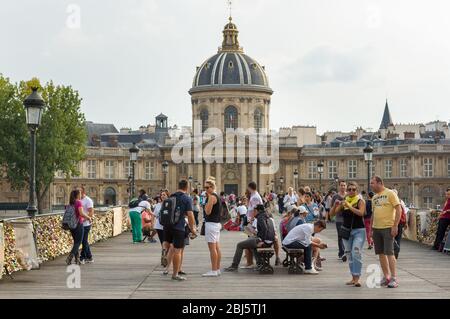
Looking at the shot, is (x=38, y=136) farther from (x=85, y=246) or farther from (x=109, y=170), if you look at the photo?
(x=85, y=246)

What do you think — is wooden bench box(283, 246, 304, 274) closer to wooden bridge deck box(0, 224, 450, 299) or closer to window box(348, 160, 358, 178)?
wooden bridge deck box(0, 224, 450, 299)

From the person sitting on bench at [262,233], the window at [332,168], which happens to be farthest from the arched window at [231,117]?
the person sitting on bench at [262,233]

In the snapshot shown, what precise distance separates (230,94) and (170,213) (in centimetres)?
8881

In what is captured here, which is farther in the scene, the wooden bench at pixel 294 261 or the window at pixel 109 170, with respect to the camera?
the window at pixel 109 170

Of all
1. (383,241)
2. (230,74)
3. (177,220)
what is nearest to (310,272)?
(383,241)

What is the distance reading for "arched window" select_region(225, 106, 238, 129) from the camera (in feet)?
348

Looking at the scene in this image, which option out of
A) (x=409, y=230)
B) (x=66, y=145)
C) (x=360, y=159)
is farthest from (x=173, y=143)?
(x=409, y=230)

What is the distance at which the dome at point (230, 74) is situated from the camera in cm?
10612

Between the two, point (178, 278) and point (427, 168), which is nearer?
point (178, 278)

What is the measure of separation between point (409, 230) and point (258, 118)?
3038 inches

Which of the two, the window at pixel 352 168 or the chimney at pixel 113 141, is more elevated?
the chimney at pixel 113 141

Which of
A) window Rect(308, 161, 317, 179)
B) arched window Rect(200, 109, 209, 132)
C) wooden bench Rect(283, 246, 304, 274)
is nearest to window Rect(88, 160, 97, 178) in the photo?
arched window Rect(200, 109, 209, 132)

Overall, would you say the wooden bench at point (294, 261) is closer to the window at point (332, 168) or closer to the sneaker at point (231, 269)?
the sneaker at point (231, 269)

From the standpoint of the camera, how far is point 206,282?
669 inches
